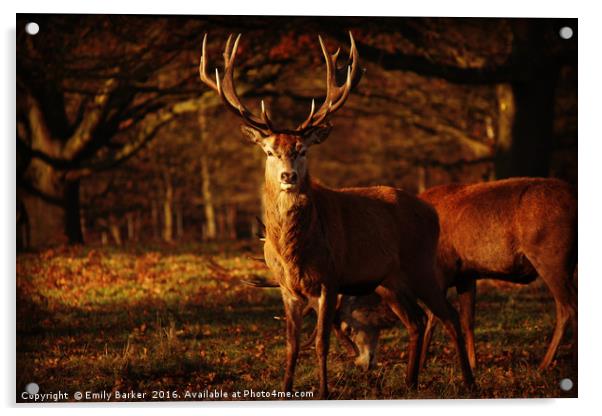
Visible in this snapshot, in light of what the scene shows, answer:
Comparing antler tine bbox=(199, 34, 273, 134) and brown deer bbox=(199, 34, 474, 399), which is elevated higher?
antler tine bbox=(199, 34, 273, 134)

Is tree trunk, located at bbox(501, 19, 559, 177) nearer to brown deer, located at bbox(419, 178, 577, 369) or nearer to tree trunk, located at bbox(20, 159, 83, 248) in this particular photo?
brown deer, located at bbox(419, 178, 577, 369)

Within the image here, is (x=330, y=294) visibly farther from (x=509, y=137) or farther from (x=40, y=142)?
(x=40, y=142)

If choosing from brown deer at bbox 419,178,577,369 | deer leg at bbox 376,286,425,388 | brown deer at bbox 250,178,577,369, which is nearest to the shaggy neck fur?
brown deer at bbox 250,178,577,369

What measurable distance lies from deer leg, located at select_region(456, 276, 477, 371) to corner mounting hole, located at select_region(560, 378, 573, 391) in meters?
0.81

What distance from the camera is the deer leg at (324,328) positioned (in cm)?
746

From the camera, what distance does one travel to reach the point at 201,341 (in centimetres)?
959

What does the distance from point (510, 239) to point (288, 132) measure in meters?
2.86

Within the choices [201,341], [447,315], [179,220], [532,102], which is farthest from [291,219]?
[179,220]

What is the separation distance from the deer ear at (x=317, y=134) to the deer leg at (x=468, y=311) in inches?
98.4

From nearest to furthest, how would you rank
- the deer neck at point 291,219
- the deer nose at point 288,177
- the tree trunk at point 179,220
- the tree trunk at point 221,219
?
the deer nose at point 288,177
the deer neck at point 291,219
the tree trunk at point 179,220
the tree trunk at point 221,219

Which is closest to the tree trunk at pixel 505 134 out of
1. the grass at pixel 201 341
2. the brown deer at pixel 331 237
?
the grass at pixel 201 341

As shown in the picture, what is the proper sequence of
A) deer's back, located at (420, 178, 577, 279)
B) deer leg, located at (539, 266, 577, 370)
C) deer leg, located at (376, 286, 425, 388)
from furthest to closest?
1. deer's back, located at (420, 178, 577, 279)
2. deer leg, located at (539, 266, 577, 370)
3. deer leg, located at (376, 286, 425, 388)

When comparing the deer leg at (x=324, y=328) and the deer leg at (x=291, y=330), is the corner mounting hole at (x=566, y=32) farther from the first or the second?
the deer leg at (x=291, y=330)

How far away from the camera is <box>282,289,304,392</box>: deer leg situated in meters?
7.60
